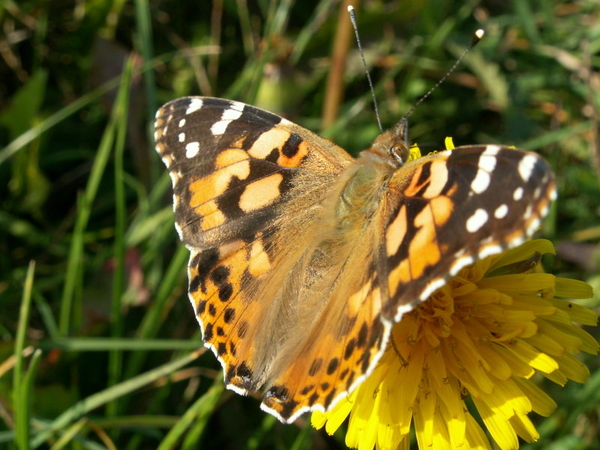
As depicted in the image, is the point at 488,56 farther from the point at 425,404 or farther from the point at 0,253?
the point at 0,253

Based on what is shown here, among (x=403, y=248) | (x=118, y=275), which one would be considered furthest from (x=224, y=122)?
(x=403, y=248)

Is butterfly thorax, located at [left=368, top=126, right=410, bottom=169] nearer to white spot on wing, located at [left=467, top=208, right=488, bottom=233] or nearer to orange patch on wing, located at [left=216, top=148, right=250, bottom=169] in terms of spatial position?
orange patch on wing, located at [left=216, top=148, right=250, bottom=169]

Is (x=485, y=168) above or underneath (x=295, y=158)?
above

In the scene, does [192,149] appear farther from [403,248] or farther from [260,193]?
[403,248]

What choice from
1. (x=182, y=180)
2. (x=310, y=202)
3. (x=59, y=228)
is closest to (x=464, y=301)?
(x=310, y=202)

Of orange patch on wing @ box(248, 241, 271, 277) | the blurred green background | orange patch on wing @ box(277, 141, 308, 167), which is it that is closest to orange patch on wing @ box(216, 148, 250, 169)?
orange patch on wing @ box(277, 141, 308, 167)

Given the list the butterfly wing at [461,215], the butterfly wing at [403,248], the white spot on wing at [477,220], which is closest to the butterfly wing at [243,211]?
the butterfly wing at [403,248]
